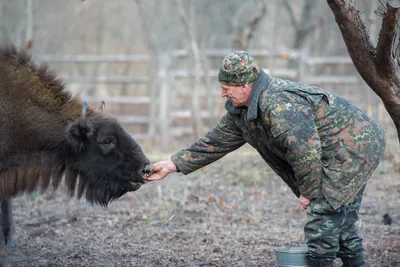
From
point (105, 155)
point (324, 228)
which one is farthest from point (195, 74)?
point (324, 228)

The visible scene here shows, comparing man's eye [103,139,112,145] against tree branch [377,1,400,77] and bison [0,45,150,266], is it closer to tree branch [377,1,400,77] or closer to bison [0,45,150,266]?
bison [0,45,150,266]

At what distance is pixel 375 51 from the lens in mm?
5625

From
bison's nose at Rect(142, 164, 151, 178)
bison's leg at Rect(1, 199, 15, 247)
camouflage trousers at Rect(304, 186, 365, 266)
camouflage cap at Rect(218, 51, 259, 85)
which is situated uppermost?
camouflage cap at Rect(218, 51, 259, 85)

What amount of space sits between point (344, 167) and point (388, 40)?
1170 millimetres

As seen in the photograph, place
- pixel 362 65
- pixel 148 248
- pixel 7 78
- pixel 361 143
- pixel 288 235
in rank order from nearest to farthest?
1. pixel 361 143
2. pixel 362 65
3. pixel 7 78
4. pixel 148 248
5. pixel 288 235

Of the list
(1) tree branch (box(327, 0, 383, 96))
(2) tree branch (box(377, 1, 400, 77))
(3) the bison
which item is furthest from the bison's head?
(2) tree branch (box(377, 1, 400, 77))

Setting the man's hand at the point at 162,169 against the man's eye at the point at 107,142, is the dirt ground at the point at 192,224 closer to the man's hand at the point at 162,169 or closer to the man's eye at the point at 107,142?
the man's hand at the point at 162,169

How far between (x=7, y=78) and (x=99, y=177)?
1.34 m

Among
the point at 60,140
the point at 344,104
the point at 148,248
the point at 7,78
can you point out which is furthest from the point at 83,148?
the point at 344,104

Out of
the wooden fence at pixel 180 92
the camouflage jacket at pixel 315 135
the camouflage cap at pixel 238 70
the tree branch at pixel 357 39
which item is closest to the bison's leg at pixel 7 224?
the camouflage jacket at pixel 315 135

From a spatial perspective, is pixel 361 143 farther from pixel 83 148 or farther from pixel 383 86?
pixel 83 148

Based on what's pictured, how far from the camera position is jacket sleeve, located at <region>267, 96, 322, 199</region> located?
487 centimetres

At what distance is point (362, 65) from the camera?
224 inches

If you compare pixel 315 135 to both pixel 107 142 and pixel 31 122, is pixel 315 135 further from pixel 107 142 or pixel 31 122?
pixel 31 122
